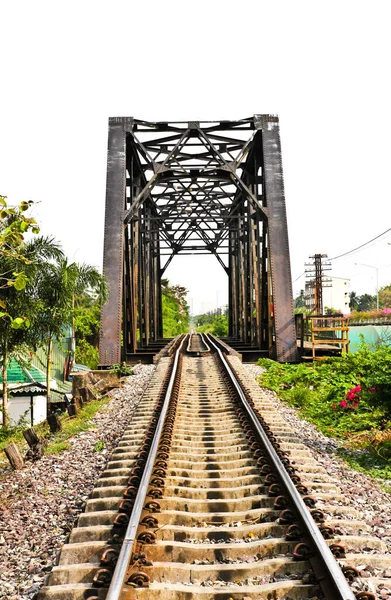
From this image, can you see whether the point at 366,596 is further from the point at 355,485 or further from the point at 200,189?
the point at 200,189

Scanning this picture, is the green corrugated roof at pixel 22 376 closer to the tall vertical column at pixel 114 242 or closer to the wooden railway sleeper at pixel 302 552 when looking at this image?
the tall vertical column at pixel 114 242

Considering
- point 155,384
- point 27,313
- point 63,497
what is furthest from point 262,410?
point 27,313

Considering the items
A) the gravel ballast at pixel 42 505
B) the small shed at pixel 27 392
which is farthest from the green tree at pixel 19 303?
the small shed at pixel 27 392

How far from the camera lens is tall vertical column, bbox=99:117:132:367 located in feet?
41.8

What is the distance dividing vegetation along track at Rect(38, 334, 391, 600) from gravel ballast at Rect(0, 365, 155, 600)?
0.86ft

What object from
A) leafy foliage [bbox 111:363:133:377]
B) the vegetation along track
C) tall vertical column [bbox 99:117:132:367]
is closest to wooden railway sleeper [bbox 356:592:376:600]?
the vegetation along track

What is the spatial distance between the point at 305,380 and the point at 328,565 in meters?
8.03

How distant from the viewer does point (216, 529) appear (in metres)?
3.34

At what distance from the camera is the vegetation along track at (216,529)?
2.64 meters

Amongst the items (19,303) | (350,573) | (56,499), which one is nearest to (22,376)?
(19,303)

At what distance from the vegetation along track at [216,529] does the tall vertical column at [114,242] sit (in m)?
7.22

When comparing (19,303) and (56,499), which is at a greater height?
(19,303)

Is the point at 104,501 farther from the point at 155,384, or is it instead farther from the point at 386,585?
the point at 155,384

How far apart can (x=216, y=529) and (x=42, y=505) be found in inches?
70.9
